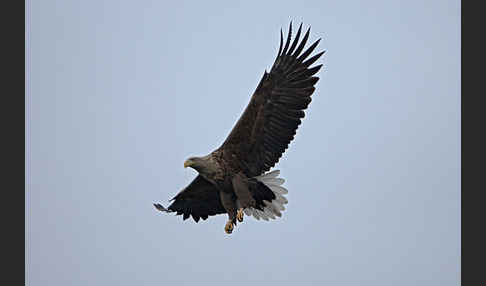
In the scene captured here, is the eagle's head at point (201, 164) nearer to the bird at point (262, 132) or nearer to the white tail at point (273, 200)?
the bird at point (262, 132)

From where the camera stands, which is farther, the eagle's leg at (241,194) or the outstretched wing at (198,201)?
the outstretched wing at (198,201)

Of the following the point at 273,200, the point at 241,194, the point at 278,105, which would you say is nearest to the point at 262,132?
the point at 278,105

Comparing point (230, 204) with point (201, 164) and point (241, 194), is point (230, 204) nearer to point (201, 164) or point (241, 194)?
point (241, 194)

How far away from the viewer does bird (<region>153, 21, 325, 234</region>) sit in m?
7.91

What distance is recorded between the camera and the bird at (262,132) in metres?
7.91

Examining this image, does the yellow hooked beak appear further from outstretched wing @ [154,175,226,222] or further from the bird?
outstretched wing @ [154,175,226,222]

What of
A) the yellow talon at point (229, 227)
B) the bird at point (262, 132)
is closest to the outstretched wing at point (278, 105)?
the bird at point (262, 132)

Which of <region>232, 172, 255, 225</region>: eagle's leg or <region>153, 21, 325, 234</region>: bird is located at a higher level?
<region>153, 21, 325, 234</region>: bird

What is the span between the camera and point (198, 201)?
28.3 feet

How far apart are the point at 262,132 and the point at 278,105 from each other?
31 centimetres

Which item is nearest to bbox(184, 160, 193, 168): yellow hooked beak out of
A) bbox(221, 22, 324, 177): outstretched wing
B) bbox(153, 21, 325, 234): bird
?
bbox(153, 21, 325, 234): bird

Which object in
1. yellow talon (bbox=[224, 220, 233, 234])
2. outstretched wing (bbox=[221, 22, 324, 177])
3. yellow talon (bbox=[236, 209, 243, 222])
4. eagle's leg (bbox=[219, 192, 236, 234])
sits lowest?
yellow talon (bbox=[224, 220, 233, 234])

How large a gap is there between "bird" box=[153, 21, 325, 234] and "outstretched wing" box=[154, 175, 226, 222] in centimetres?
40

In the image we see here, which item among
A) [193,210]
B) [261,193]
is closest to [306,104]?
[261,193]
